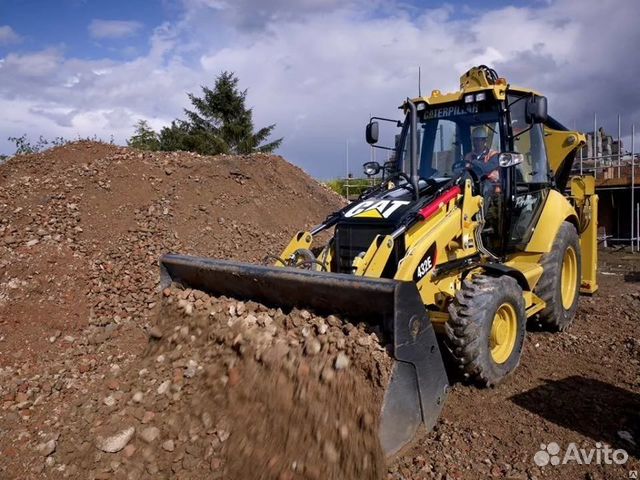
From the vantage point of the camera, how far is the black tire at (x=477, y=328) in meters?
4.30

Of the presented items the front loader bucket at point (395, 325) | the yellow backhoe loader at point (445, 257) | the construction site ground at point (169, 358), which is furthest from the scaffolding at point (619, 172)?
the front loader bucket at point (395, 325)

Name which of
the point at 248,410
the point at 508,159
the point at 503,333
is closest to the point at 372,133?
the point at 508,159

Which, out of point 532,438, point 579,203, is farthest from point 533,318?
point 532,438

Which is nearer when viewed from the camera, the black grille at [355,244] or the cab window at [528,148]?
the black grille at [355,244]

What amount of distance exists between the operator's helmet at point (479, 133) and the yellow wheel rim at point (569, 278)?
206 cm

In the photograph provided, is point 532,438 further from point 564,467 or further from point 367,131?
point 367,131

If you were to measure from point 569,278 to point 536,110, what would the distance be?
275cm

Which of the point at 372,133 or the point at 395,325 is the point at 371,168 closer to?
the point at 372,133

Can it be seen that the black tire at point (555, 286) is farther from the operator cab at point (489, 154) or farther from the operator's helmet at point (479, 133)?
the operator's helmet at point (479, 133)

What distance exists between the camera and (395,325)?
3721 mm

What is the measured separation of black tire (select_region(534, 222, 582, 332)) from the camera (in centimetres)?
602

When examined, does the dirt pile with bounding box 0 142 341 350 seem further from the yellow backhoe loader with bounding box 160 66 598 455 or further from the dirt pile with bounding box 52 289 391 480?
the dirt pile with bounding box 52 289 391 480

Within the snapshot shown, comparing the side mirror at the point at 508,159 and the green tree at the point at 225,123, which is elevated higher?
the green tree at the point at 225,123

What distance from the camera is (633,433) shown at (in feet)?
12.8
